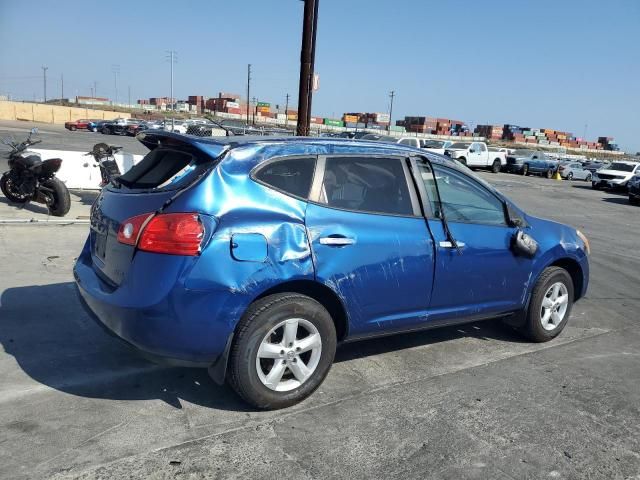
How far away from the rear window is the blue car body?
0.20ft

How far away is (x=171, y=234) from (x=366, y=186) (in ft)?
4.65

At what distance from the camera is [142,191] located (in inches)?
132

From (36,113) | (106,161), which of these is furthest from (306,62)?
(36,113)

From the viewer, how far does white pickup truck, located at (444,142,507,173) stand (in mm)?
31453

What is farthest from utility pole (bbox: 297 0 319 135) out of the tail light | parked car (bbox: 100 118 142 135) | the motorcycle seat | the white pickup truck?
parked car (bbox: 100 118 142 135)

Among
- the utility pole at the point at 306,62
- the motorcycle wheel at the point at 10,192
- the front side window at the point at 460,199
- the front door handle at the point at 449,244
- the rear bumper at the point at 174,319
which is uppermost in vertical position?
the utility pole at the point at 306,62

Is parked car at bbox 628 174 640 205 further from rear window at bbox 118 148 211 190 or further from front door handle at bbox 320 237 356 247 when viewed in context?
rear window at bbox 118 148 211 190

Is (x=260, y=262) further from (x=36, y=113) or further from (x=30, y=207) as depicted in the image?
(x=36, y=113)

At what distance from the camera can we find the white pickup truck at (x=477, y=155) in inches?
1238

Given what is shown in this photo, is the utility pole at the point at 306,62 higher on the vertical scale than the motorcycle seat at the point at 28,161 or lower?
higher

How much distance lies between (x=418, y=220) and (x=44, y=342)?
300cm

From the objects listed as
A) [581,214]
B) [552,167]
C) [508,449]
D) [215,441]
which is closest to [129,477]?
[215,441]

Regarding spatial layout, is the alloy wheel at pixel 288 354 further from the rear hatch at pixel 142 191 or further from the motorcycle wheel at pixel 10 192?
the motorcycle wheel at pixel 10 192

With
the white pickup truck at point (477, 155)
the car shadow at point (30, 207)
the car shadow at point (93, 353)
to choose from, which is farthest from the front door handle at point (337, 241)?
the white pickup truck at point (477, 155)
